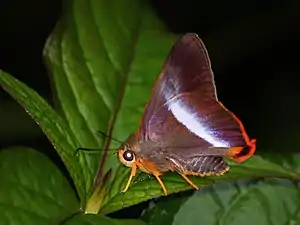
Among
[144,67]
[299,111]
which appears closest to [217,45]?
[299,111]

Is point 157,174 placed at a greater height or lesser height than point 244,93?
greater

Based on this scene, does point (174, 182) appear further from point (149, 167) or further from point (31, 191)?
point (31, 191)

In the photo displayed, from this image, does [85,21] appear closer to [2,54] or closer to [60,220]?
[60,220]

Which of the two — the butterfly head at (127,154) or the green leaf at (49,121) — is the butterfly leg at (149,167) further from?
the green leaf at (49,121)

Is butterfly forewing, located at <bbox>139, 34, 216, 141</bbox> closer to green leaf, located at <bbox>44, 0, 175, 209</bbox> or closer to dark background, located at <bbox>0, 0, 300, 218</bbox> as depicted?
green leaf, located at <bbox>44, 0, 175, 209</bbox>

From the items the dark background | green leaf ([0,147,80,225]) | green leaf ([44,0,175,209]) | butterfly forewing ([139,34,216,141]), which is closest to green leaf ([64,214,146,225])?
green leaf ([0,147,80,225])
